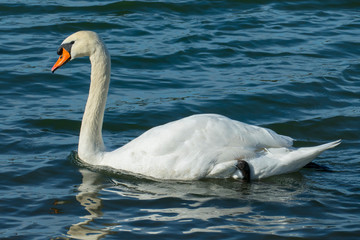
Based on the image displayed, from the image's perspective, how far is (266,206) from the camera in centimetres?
664

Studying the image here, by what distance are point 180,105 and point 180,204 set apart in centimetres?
364

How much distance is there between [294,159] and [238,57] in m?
5.36

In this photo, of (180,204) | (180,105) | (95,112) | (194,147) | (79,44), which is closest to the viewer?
(180,204)

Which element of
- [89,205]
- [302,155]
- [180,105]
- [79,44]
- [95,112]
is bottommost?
[89,205]

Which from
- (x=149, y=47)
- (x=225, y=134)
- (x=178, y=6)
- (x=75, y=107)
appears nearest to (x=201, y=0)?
(x=178, y=6)

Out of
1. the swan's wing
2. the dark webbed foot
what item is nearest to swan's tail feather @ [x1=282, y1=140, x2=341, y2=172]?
the swan's wing

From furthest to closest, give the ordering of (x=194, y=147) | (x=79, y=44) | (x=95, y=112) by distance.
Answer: (x=95, y=112) → (x=79, y=44) → (x=194, y=147)

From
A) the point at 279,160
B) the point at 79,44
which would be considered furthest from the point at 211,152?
the point at 79,44

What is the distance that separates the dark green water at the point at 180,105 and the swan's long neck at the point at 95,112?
0.72ft

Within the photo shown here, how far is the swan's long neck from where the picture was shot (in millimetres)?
7918

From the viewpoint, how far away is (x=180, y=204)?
21.9 feet

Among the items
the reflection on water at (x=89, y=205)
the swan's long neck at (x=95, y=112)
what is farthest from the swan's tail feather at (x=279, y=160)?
the swan's long neck at (x=95, y=112)

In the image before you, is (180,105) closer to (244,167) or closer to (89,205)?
(244,167)

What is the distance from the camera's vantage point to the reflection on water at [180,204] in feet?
20.2
